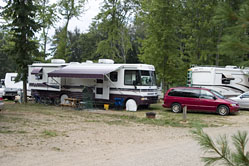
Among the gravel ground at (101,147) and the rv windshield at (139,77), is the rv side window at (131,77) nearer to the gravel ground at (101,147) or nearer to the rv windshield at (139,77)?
the rv windshield at (139,77)

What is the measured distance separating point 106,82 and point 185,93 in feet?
17.1

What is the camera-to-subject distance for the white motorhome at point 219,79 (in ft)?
68.0

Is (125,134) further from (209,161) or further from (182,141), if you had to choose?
(209,161)

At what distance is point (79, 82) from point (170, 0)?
10.1 metres

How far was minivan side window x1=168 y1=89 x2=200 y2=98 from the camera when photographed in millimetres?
17047

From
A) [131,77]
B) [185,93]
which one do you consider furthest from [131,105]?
[185,93]

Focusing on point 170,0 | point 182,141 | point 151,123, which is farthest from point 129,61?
point 182,141

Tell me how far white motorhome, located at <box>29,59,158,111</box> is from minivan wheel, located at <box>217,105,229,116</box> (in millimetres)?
4176

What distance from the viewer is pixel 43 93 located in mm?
21359

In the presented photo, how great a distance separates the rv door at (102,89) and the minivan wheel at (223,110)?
7.04 m

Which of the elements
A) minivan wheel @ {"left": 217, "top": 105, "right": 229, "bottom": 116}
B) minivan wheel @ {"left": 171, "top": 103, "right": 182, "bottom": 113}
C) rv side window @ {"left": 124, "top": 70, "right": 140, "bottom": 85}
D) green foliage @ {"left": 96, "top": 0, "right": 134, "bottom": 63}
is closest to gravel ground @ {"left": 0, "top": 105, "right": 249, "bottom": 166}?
minivan wheel @ {"left": 217, "top": 105, "right": 229, "bottom": 116}

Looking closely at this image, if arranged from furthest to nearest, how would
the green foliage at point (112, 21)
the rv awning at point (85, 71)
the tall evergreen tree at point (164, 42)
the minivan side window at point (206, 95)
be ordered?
the green foliage at point (112, 21), the tall evergreen tree at point (164, 42), the rv awning at point (85, 71), the minivan side window at point (206, 95)

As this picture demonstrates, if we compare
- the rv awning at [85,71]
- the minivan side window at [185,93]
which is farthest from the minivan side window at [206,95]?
the rv awning at [85,71]

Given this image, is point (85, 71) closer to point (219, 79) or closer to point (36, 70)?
Answer: point (36, 70)
